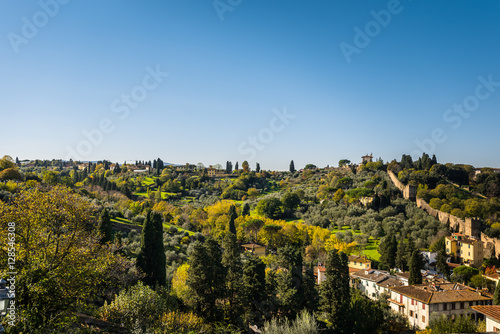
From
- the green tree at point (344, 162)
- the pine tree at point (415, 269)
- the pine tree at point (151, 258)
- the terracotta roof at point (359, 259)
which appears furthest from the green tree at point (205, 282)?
the green tree at point (344, 162)

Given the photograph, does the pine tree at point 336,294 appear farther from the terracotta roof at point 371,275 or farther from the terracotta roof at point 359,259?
the terracotta roof at point 359,259

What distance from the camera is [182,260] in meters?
32.4

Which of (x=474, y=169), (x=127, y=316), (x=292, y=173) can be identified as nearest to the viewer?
(x=127, y=316)

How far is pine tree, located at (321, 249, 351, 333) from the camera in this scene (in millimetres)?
21172

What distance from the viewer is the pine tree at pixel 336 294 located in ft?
69.5

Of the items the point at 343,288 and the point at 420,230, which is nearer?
the point at 343,288

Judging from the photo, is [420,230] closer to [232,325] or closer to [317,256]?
[317,256]

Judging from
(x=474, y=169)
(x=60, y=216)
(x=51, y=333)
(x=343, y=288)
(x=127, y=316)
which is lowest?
(x=343, y=288)

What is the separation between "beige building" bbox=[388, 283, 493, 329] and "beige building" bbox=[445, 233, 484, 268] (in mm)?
13086

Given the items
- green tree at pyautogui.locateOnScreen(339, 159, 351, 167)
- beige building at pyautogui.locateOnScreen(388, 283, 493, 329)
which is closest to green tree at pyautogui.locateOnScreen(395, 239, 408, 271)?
beige building at pyautogui.locateOnScreen(388, 283, 493, 329)

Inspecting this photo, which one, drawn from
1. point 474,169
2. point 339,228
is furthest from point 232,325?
point 474,169

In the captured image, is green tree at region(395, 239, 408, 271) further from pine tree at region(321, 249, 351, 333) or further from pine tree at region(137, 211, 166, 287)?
pine tree at region(137, 211, 166, 287)

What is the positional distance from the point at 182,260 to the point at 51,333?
23551 mm

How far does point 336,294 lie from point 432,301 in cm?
937
